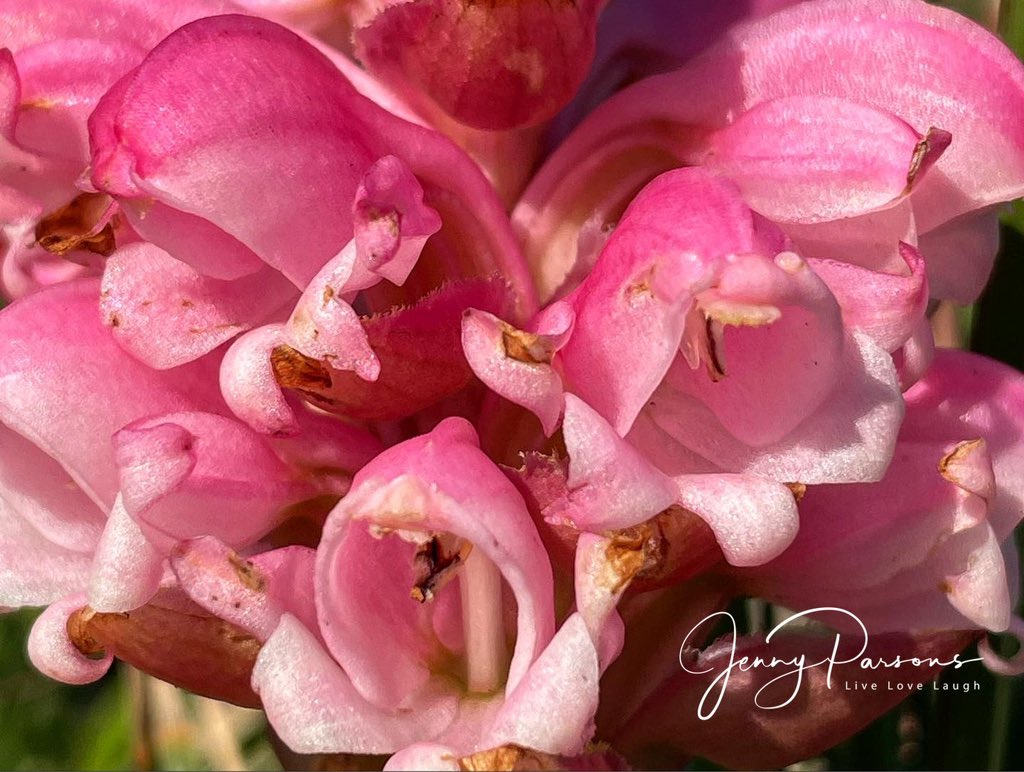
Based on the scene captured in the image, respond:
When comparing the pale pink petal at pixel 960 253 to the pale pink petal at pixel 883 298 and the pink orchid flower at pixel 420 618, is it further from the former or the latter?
the pink orchid flower at pixel 420 618

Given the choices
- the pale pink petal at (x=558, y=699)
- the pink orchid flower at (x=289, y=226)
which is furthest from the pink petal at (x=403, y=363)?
the pale pink petal at (x=558, y=699)

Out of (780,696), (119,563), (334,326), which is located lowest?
(780,696)

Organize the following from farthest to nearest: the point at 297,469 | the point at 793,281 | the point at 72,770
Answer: the point at 72,770 < the point at 297,469 < the point at 793,281

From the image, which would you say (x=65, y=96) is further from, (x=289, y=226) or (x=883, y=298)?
(x=883, y=298)

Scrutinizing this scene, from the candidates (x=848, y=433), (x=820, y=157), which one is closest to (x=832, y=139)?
(x=820, y=157)

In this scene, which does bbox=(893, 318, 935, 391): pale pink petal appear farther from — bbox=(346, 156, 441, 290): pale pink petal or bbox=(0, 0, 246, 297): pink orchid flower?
bbox=(0, 0, 246, 297): pink orchid flower

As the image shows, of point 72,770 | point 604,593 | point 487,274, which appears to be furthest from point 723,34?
point 72,770

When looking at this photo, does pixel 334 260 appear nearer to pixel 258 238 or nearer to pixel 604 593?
pixel 258 238
